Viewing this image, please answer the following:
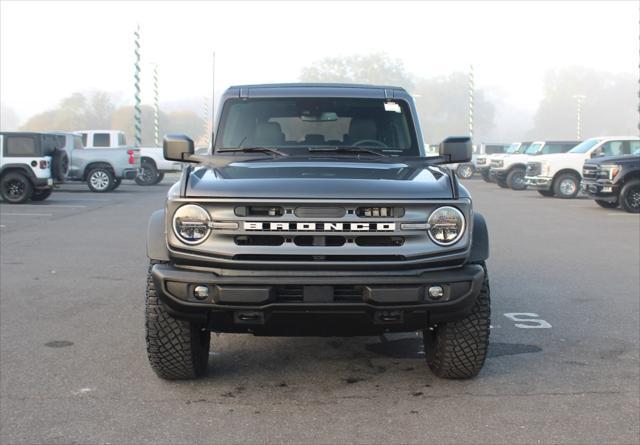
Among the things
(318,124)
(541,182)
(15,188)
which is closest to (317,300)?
(318,124)

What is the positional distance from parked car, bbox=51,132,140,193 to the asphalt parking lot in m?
17.8

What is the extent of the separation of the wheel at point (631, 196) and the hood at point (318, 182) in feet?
49.9

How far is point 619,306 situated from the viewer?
293 inches

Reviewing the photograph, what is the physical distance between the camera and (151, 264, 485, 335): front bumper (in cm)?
414

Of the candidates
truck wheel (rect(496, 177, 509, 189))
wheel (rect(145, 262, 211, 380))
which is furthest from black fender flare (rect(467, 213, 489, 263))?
truck wheel (rect(496, 177, 509, 189))

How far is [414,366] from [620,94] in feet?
657

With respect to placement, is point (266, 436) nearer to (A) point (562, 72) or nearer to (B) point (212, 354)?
(B) point (212, 354)

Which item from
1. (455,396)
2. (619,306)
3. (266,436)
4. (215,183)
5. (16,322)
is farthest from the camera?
(619,306)

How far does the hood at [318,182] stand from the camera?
14.0 feet

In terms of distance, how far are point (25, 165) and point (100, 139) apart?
920 cm

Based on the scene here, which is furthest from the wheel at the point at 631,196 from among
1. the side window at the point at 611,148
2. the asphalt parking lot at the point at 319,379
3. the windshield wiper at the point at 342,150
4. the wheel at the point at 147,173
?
the wheel at the point at 147,173

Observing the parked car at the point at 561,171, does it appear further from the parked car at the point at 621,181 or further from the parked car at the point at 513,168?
the parked car at the point at 621,181

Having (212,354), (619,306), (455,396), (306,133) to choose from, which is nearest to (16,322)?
(212,354)

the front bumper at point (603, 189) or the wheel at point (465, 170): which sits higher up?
the wheel at point (465, 170)
